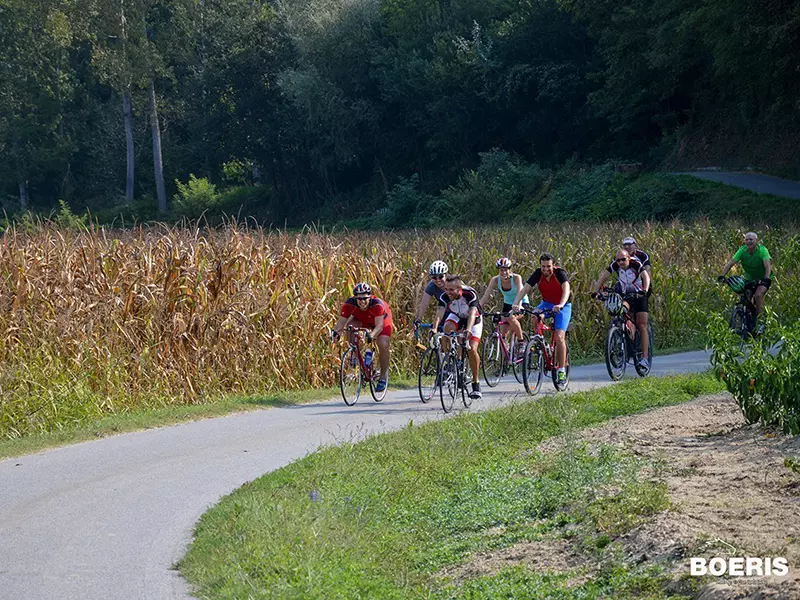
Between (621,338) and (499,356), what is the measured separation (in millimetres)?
1835

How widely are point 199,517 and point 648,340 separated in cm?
1018

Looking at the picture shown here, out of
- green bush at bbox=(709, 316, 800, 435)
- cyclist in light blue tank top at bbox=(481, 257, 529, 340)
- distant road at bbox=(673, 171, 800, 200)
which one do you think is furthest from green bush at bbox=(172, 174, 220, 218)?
green bush at bbox=(709, 316, 800, 435)

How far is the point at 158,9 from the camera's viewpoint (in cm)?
7762

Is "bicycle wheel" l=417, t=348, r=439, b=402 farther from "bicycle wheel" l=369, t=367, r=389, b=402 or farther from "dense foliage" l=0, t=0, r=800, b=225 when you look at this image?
"dense foliage" l=0, t=0, r=800, b=225

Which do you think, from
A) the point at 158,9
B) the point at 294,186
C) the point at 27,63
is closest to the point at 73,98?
the point at 27,63

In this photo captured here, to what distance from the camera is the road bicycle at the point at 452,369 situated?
51.5 feet

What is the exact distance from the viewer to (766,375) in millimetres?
10359

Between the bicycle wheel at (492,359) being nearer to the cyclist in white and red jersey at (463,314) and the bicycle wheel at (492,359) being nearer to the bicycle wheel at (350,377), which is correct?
the cyclist in white and red jersey at (463,314)

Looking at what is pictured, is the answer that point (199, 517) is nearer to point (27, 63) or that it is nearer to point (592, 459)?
point (592, 459)

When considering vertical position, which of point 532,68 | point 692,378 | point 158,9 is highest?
point 158,9

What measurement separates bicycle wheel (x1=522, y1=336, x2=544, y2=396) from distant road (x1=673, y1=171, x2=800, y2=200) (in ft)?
93.8

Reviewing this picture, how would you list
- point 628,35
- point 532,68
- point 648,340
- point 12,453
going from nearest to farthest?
point 12,453 < point 648,340 < point 628,35 < point 532,68

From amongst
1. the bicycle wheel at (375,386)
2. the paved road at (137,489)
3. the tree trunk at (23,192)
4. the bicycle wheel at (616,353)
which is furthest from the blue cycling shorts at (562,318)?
the tree trunk at (23,192)

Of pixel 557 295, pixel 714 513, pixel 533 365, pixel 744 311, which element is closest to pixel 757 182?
pixel 744 311
